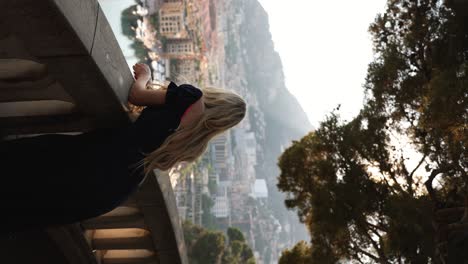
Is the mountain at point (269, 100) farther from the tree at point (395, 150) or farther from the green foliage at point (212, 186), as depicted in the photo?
the tree at point (395, 150)

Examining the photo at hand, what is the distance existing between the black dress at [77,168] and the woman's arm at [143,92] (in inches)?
2.3

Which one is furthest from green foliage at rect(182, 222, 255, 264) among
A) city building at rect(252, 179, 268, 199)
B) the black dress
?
city building at rect(252, 179, 268, 199)

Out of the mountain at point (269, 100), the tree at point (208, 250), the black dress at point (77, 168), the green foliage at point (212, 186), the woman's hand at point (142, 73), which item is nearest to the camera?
the black dress at point (77, 168)

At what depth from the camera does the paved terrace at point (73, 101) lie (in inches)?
87.6

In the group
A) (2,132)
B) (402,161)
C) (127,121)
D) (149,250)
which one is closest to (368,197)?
(402,161)

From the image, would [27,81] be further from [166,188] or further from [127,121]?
[166,188]

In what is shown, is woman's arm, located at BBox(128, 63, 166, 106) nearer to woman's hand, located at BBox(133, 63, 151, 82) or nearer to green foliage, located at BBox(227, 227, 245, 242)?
woman's hand, located at BBox(133, 63, 151, 82)

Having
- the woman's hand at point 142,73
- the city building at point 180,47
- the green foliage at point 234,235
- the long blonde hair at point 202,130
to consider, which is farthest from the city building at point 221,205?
the long blonde hair at point 202,130

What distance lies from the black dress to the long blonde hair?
5cm

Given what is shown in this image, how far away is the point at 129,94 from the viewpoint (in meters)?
3.04

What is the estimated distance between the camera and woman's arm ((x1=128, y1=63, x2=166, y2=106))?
8.78 ft

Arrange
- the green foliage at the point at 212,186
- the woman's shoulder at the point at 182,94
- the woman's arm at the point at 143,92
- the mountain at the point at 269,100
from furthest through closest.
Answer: the mountain at the point at 269,100 < the green foliage at the point at 212,186 < the woman's arm at the point at 143,92 < the woman's shoulder at the point at 182,94

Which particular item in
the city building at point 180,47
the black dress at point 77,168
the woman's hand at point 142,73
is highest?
the city building at point 180,47

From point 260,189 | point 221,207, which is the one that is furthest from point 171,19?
point 260,189
